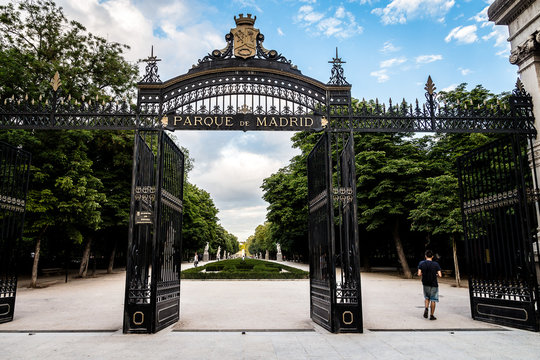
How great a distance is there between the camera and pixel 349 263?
27.2 feet

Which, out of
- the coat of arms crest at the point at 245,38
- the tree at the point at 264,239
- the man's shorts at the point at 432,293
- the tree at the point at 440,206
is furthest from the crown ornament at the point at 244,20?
the tree at the point at 264,239

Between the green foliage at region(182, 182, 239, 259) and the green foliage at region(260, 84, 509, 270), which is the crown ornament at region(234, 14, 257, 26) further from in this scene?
the green foliage at region(182, 182, 239, 259)

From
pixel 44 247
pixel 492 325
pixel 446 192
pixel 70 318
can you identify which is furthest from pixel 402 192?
pixel 44 247

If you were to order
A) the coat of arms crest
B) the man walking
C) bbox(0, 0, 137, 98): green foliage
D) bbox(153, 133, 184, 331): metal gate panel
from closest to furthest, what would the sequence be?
bbox(153, 133, 184, 331): metal gate panel, the coat of arms crest, the man walking, bbox(0, 0, 137, 98): green foliage

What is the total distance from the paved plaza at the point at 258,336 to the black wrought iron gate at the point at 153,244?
0.40 meters

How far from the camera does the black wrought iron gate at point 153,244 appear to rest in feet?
26.1

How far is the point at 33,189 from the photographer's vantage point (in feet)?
60.4

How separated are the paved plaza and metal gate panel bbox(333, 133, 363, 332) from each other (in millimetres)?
352

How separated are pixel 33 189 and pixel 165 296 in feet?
44.1

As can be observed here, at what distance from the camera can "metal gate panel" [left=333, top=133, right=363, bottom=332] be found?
7.93 m

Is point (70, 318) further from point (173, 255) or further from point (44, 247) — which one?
point (44, 247)

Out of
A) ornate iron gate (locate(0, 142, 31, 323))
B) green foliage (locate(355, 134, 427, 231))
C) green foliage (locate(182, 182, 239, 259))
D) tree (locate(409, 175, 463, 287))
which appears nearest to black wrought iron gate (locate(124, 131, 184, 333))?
ornate iron gate (locate(0, 142, 31, 323))

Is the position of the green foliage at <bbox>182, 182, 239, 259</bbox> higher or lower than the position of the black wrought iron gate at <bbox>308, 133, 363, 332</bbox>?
higher

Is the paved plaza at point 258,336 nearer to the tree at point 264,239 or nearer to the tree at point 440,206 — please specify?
the tree at point 440,206
